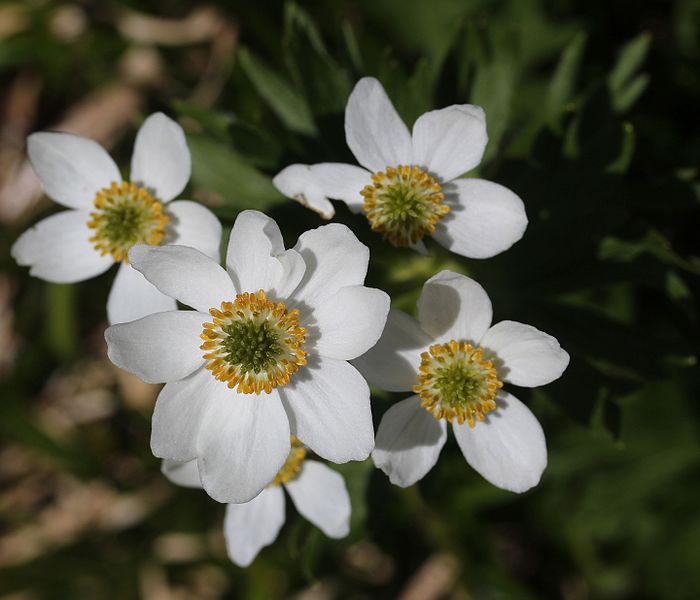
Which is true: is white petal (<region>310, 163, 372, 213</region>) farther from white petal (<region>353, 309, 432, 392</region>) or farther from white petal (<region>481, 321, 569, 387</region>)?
white petal (<region>481, 321, 569, 387</region>)

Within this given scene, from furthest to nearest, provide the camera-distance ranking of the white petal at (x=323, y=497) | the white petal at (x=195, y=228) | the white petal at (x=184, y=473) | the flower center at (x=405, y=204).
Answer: the white petal at (x=184, y=473) < the white petal at (x=323, y=497) < the white petal at (x=195, y=228) < the flower center at (x=405, y=204)

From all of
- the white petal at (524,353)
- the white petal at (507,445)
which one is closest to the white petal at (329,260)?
the white petal at (524,353)

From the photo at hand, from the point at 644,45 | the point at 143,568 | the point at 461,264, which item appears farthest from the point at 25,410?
the point at 644,45

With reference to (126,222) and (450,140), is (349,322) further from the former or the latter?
(126,222)

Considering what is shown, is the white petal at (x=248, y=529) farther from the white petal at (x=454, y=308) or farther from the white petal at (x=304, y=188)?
the white petal at (x=304, y=188)

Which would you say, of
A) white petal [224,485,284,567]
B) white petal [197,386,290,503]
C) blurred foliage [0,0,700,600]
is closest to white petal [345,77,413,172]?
blurred foliage [0,0,700,600]

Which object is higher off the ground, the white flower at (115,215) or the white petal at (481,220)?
the white petal at (481,220)

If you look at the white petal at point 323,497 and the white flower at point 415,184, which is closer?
the white flower at point 415,184
